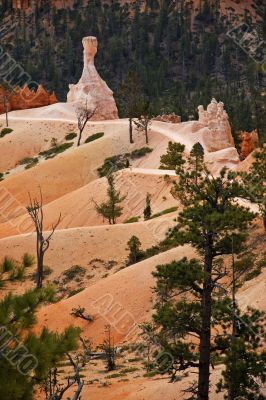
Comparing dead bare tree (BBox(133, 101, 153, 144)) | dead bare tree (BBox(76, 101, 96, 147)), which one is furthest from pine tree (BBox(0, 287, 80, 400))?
dead bare tree (BBox(76, 101, 96, 147))

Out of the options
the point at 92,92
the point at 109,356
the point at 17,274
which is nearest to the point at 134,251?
the point at 109,356

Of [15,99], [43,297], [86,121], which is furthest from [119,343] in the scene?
[15,99]

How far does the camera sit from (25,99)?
9200 cm

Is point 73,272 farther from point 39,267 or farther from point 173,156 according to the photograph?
point 173,156

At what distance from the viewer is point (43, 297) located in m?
13.7

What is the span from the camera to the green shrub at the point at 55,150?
7394 centimetres

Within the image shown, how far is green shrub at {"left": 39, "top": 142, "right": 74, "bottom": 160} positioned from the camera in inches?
2911

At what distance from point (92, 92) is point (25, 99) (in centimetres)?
1542

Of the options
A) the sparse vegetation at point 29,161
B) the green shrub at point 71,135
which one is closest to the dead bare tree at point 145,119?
the green shrub at point 71,135

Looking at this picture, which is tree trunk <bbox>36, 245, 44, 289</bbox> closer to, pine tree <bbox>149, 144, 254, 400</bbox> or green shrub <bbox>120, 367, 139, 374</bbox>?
green shrub <bbox>120, 367, 139, 374</bbox>

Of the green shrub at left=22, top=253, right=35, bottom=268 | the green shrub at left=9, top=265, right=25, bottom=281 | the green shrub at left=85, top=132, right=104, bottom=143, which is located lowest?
the green shrub at left=85, top=132, right=104, bottom=143

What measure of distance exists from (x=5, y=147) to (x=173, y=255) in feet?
159

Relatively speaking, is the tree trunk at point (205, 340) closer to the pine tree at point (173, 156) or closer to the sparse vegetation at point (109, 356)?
the sparse vegetation at point (109, 356)

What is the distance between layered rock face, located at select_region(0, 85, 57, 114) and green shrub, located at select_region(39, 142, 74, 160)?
58.4ft
